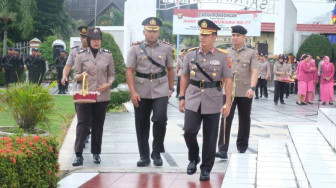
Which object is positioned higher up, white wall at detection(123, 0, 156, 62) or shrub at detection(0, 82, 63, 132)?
white wall at detection(123, 0, 156, 62)

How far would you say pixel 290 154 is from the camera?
24.0ft

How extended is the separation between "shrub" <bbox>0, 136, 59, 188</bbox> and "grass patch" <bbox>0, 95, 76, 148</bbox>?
3.82 ft

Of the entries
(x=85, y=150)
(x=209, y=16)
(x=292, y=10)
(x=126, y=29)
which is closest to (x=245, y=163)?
(x=85, y=150)

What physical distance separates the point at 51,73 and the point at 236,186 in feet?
73.5

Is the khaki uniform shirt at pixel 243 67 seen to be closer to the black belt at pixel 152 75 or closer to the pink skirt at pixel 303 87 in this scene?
the black belt at pixel 152 75

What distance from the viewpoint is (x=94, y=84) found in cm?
856

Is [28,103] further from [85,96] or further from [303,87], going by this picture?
[303,87]

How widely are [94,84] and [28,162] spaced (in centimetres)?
237

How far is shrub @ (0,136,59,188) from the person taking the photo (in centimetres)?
590

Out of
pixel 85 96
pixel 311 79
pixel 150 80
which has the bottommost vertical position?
pixel 311 79

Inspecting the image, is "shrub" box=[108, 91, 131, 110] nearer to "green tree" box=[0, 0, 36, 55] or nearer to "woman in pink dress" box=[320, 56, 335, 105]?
"woman in pink dress" box=[320, 56, 335, 105]

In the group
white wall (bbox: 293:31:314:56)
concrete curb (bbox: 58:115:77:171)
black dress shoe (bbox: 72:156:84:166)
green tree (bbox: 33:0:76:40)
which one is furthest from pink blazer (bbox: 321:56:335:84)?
green tree (bbox: 33:0:76:40)

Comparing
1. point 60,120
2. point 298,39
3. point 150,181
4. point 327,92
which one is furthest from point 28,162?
point 298,39

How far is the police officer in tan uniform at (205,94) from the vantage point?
7.62 m
